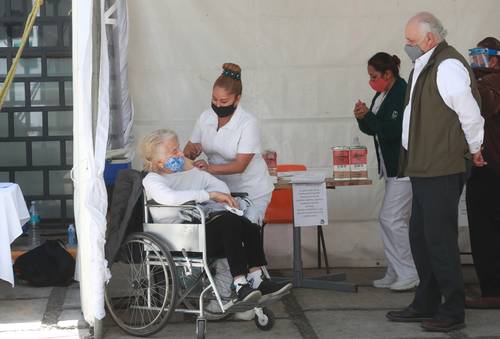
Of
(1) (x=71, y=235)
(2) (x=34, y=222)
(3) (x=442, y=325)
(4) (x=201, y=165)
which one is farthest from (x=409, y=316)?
(2) (x=34, y=222)

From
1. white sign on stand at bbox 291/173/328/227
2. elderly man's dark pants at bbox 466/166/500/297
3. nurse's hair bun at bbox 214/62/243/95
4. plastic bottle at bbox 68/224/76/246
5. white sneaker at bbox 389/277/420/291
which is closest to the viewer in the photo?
nurse's hair bun at bbox 214/62/243/95

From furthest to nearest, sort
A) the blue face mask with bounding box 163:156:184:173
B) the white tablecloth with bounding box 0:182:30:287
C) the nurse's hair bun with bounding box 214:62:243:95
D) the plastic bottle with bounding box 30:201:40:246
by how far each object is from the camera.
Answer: the plastic bottle with bounding box 30:201:40:246, the white tablecloth with bounding box 0:182:30:287, the nurse's hair bun with bounding box 214:62:243:95, the blue face mask with bounding box 163:156:184:173

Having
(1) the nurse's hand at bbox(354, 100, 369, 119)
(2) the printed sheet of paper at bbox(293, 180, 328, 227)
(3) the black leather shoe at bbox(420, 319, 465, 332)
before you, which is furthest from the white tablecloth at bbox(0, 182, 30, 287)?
(3) the black leather shoe at bbox(420, 319, 465, 332)

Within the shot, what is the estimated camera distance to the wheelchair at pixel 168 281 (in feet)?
16.3

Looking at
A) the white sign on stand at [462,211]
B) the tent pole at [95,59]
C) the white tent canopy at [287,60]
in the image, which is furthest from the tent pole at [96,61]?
the white sign on stand at [462,211]

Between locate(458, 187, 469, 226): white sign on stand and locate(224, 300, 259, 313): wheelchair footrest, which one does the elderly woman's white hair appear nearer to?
locate(224, 300, 259, 313): wheelchair footrest

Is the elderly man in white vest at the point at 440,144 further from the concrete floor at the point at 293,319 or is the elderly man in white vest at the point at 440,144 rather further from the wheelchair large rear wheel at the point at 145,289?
the wheelchair large rear wheel at the point at 145,289

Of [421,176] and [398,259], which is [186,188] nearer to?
[421,176]

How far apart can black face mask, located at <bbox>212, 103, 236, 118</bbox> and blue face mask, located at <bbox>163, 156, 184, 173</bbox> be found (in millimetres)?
463

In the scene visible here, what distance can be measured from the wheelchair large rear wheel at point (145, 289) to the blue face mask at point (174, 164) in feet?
1.34

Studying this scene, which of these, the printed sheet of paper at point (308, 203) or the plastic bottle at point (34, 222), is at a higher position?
the printed sheet of paper at point (308, 203)

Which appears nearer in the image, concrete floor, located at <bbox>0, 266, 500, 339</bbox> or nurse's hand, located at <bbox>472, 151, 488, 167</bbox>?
nurse's hand, located at <bbox>472, 151, 488, 167</bbox>

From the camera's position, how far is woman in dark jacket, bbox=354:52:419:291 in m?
6.02

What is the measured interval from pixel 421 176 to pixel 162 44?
2.48 meters
